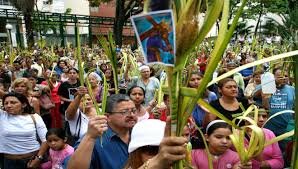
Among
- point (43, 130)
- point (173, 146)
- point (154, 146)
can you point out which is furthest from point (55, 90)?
point (173, 146)

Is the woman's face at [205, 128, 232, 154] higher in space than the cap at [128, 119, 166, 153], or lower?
lower

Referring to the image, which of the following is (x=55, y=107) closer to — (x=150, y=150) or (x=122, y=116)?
(x=122, y=116)

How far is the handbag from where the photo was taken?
626 cm

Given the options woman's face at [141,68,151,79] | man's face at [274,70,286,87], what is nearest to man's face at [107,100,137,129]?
man's face at [274,70,286,87]

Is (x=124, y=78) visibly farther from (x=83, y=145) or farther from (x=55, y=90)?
(x=83, y=145)

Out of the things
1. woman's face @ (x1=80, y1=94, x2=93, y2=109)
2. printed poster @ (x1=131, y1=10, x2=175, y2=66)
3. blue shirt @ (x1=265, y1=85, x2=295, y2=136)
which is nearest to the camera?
printed poster @ (x1=131, y1=10, x2=175, y2=66)

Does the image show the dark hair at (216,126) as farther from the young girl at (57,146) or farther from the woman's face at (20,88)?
the woman's face at (20,88)

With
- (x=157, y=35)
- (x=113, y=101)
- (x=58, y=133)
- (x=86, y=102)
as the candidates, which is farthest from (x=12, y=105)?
(x=157, y=35)

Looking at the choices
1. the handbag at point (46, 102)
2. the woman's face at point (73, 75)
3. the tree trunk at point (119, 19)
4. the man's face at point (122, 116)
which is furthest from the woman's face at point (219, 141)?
the tree trunk at point (119, 19)

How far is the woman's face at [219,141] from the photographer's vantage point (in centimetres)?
298

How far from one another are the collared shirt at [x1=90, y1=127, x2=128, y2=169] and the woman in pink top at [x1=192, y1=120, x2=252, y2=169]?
0.54m

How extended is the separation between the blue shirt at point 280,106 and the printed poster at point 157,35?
11.0 feet

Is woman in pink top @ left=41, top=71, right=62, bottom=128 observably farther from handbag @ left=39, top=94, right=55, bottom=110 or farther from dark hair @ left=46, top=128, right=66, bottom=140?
dark hair @ left=46, top=128, right=66, bottom=140

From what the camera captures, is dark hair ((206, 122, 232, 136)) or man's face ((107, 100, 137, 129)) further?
dark hair ((206, 122, 232, 136))
